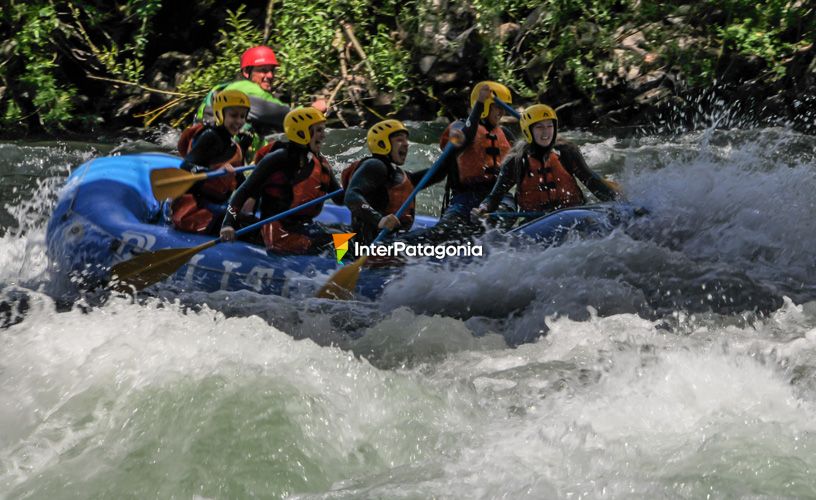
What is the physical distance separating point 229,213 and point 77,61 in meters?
6.56

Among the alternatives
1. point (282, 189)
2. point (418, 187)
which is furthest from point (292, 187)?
point (418, 187)

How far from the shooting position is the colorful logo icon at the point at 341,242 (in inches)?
223

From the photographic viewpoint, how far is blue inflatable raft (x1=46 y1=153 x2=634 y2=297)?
5453 mm

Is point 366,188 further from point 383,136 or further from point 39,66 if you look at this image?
point 39,66

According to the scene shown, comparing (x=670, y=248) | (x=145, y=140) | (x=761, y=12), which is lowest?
(x=145, y=140)

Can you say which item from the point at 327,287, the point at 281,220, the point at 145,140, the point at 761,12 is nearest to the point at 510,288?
the point at 327,287

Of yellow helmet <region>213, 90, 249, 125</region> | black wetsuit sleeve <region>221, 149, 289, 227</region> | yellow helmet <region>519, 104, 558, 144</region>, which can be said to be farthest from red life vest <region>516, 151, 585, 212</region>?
yellow helmet <region>213, 90, 249, 125</region>

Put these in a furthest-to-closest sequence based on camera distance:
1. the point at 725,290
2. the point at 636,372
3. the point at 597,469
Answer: the point at 725,290
the point at 636,372
the point at 597,469

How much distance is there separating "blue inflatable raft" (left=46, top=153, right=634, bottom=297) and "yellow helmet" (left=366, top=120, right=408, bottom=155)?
68 cm

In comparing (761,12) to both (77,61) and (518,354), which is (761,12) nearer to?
(518,354)

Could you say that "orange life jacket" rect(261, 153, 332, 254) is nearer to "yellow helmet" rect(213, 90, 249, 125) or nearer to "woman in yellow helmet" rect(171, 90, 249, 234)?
"woman in yellow helmet" rect(171, 90, 249, 234)

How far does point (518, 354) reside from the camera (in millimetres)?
4746

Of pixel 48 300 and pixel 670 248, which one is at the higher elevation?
pixel 670 248

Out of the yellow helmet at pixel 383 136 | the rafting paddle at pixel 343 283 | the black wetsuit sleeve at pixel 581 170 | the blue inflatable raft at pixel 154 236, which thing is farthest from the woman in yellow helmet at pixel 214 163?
the black wetsuit sleeve at pixel 581 170
